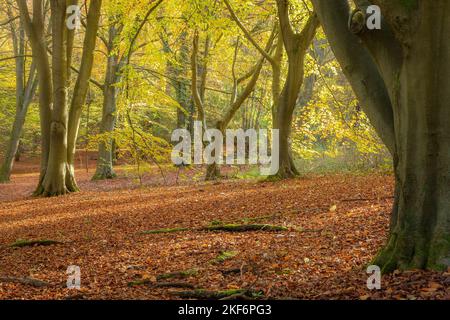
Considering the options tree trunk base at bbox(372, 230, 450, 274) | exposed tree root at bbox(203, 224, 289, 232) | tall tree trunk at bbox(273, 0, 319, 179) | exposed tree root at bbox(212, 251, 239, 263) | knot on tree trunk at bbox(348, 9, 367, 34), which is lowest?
exposed tree root at bbox(212, 251, 239, 263)

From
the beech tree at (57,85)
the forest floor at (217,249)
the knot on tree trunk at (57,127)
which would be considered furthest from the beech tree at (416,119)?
the knot on tree trunk at (57,127)

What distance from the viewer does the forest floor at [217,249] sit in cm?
428

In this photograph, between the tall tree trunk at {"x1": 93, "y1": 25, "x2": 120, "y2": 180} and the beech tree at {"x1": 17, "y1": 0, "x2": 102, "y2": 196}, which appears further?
the tall tree trunk at {"x1": 93, "y1": 25, "x2": 120, "y2": 180}

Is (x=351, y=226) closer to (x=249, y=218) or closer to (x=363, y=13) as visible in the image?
(x=249, y=218)

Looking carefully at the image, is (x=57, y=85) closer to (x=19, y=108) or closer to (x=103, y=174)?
(x=103, y=174)

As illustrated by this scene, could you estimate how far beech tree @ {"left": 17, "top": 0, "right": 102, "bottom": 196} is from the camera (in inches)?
531

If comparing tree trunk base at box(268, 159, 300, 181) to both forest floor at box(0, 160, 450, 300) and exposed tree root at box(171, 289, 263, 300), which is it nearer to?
forest floor at box(0, 160, 450, 300)

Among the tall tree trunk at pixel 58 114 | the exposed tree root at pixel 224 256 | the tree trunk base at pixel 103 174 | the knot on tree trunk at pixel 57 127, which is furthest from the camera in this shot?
the tree trunk base at pixel 103 174

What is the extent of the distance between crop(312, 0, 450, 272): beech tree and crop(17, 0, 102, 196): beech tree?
10.9 meters

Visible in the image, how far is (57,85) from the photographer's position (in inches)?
534

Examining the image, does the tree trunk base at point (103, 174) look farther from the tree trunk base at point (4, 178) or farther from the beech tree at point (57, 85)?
the beech tree at point (57, 85)

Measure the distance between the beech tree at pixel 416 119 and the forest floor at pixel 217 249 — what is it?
276 mm

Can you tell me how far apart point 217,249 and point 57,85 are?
30.9 feet

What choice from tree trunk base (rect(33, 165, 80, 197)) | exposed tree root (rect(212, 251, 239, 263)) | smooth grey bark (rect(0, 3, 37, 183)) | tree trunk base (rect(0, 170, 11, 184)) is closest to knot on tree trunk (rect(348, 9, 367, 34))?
exposed tree root (rect(212, 251, 239, 263))
